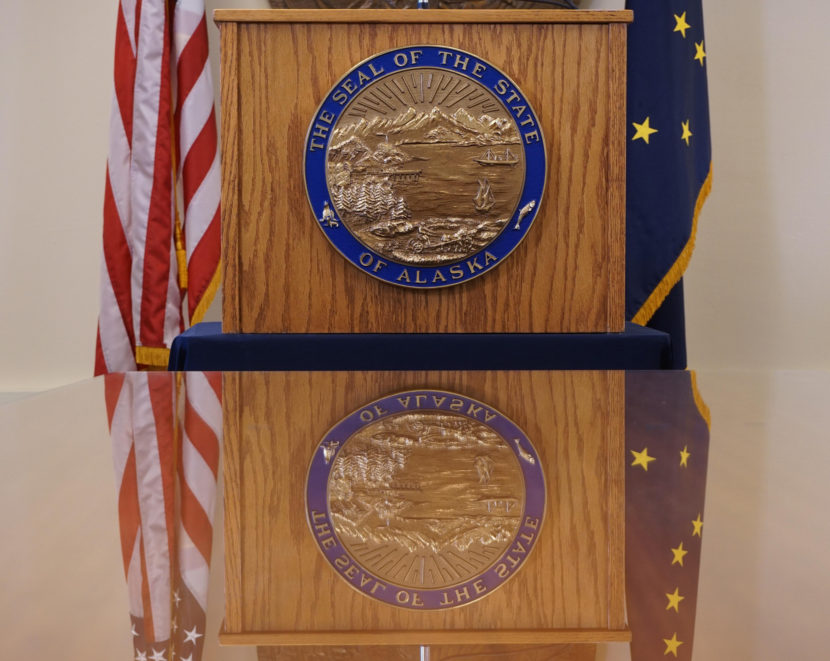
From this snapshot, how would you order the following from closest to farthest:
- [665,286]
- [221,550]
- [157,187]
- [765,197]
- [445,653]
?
[445,653] → [221,550] → [665,286] → [157,187] → [765,197]

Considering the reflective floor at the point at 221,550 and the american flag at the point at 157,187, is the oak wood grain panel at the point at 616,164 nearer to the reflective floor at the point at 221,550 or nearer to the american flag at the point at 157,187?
the reflective floor at the point at 221,550

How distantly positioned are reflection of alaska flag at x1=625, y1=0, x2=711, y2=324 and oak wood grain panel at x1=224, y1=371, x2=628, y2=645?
141 cm

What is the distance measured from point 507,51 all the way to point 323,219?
0.49 metres

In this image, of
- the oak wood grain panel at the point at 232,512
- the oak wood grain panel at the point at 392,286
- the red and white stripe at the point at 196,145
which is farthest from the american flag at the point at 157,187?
the oak wood grain panel at the point at 232,512

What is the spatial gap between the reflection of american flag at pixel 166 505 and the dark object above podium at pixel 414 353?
0.58 meters

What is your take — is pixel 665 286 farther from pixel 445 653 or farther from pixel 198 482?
pixel 445 653

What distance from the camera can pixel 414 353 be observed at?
4.93 ft

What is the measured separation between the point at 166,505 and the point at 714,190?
9.52ft

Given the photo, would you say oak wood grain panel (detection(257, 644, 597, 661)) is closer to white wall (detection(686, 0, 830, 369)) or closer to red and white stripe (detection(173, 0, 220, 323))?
red and white stripe (detection(173, 0, 220, 323))

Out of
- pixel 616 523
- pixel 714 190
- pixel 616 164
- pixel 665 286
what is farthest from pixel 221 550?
pixel 714 190

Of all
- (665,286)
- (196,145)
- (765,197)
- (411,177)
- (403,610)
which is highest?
(196,145)

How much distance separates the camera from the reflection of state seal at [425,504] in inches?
13.7

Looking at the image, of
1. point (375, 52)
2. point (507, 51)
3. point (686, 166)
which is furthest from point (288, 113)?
point (686, 166)

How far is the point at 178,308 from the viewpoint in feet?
7.67
